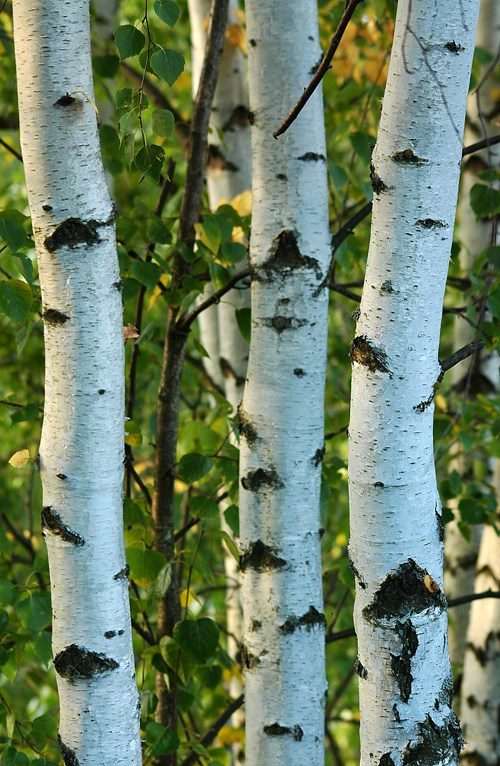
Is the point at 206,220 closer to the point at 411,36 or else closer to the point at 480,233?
the point at 411,36

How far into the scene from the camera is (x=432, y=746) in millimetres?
668

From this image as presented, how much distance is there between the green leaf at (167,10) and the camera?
731mm

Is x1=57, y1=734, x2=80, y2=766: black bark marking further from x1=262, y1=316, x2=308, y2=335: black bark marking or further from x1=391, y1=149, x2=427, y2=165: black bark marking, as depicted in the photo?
x1=391, y1=149, x2=427, y2=165: black bark marking

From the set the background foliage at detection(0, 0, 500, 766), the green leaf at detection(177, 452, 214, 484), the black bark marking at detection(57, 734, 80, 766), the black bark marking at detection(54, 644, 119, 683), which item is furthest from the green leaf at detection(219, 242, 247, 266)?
the black bark marking at detection(57, 734, 80, 766)

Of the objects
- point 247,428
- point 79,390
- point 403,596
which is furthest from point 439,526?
point 79,390

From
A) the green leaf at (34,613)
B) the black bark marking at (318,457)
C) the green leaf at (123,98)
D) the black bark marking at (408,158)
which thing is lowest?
the green leaf at (34,613)

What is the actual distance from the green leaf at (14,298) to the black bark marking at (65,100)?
0.88 feet

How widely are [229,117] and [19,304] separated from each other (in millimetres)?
889

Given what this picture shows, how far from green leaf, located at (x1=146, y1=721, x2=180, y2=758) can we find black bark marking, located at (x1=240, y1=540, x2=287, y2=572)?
30cm

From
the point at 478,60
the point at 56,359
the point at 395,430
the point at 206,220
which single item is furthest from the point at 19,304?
the point at 478,60

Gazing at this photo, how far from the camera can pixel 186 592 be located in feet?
3.78

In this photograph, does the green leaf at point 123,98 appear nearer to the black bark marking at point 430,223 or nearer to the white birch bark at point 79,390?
the white birch bark at point 79,390

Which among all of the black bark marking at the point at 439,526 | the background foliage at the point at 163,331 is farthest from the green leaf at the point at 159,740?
the black bark marking at the point at 439,526

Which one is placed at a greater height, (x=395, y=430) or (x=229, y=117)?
(x=229, y=117)
